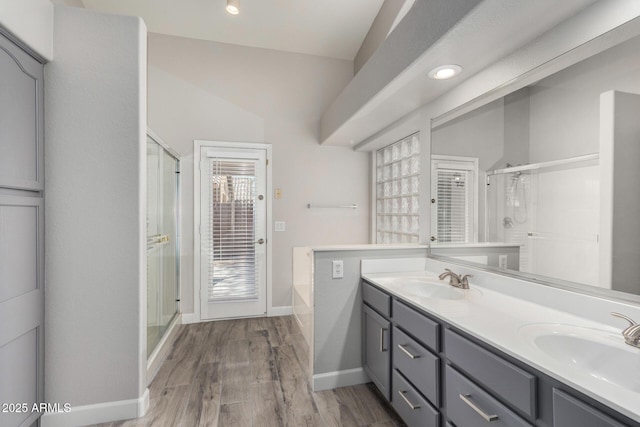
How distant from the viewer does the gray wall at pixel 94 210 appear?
5.58 ft

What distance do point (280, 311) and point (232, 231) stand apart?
114 cm

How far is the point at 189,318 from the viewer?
3.32 metres

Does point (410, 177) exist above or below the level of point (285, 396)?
above

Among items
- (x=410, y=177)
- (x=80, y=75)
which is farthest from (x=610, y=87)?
(x=80, y=75)

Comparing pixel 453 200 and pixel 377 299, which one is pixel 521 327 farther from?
pixel 453 200

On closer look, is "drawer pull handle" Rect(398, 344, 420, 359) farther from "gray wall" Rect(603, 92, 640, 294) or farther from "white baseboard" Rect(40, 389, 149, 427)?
"white baseboard" Rect(40, 389, 149, 427)

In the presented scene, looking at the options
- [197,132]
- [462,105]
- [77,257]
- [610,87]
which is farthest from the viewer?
[197,132]

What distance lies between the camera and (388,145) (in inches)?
132

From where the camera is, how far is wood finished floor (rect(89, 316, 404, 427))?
1.78 m

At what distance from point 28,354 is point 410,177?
3.02 m

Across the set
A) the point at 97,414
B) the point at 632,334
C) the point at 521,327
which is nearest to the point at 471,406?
the point at 521,327

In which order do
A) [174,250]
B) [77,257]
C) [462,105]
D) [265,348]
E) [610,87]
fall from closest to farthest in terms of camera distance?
1. [610,87]
2. [77,257]
3. [462,105]
4. [265,348]
5. [174,250]

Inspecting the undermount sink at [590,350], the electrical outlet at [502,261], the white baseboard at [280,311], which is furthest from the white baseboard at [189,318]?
the undermount sink at [590,350]

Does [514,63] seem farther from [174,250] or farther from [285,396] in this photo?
[174,250]
